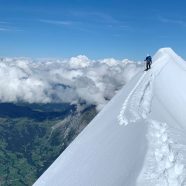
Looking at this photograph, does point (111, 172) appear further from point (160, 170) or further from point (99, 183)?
point (160, 170)

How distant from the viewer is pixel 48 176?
20.4 m

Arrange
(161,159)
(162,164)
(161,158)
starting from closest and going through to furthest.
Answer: (162,164) < (161,159) < (161,158)

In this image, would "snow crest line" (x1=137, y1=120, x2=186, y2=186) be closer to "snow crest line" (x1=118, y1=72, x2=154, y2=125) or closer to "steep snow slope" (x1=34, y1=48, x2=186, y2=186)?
"steep snow slope" (x1=34, y1=48, x2=186, y2=186)

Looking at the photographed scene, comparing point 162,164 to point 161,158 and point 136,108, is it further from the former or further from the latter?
point 136,108

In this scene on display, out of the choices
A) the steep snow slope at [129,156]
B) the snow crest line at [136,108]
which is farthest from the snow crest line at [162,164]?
the snow crest line at [136,108]

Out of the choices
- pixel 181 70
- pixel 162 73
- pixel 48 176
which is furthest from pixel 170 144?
pixel 181 70

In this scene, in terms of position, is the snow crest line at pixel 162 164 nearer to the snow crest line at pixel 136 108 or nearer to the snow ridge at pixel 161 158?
the snow ridge at pixel 161 158

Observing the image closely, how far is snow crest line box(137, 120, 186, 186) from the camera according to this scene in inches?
420

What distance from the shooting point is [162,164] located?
1234 centimetres

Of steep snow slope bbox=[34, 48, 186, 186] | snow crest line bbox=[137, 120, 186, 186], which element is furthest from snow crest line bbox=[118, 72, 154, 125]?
snow crest line bbox=[137, 120, 186, 186]

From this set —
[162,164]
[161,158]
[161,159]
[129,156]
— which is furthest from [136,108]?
[162,164]

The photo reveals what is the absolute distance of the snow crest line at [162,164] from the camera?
10664 millimetres

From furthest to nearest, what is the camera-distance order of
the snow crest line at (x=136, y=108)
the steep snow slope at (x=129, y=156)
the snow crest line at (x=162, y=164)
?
the snow crest line at (x=136, y=108) → the steep snow slope at (x=129, y=156) → the snow crest line at (x=162, y=164)

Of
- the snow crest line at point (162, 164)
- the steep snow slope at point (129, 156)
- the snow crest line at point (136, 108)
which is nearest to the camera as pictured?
the snow crest line at point (162, 164)
